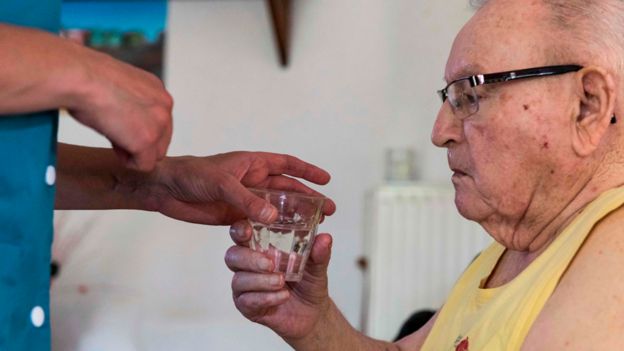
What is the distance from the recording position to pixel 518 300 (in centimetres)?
101

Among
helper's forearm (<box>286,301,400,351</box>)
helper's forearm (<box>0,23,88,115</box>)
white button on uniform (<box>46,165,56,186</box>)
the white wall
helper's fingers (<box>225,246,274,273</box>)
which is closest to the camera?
helper's forearm (<box>0,23,88,115</box>)

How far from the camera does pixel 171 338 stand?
7.52 ft

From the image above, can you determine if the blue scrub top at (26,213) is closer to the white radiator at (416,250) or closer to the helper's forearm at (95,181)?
the helper's forearm at (95,181)

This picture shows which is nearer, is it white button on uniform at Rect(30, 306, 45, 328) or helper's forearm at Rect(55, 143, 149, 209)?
white button on uniform at Rect(30, 306, 45, 328)

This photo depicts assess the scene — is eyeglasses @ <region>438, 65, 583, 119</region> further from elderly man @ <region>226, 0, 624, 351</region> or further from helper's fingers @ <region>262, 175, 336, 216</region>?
helper's fingers @ <region>262, 175, 336, 216</region>

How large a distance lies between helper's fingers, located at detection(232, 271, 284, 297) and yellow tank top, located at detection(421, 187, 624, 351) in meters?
0.28

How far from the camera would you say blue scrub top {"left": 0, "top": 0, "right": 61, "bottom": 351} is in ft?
2.29

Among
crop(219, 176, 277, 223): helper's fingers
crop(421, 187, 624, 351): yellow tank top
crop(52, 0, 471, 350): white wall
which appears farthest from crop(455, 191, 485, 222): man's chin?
crop(52, 0, 471, 350): white wall

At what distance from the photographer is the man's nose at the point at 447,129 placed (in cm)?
117

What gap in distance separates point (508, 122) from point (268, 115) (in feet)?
7.89

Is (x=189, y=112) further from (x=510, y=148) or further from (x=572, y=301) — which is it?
(x=572, y=301)

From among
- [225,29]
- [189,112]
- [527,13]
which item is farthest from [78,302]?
[527,13]

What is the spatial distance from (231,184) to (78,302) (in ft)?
6.09

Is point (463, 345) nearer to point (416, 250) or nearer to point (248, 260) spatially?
point (248, 260)
